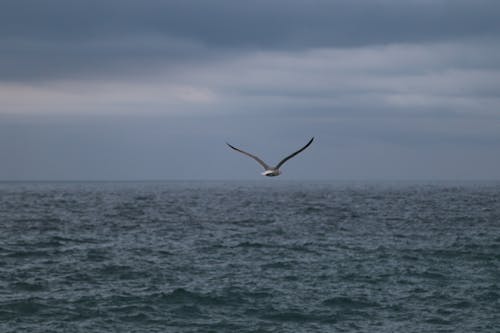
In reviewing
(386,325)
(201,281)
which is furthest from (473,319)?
(201,281)

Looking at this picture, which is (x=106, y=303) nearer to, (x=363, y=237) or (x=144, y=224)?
(x=363, y=237)

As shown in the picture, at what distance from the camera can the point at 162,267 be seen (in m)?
42.6

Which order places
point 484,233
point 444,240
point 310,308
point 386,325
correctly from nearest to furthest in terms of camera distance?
point 386,325, point 310,308, point 444,240, point 484,233

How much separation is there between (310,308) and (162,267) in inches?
512

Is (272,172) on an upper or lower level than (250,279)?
upper

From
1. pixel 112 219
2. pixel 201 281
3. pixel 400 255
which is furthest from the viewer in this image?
pixel 112 219

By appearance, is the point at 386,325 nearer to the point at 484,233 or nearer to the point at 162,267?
the point at 162,267

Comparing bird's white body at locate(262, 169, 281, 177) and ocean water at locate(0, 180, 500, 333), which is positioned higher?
bird's white body at locate(262, 169, 281, 177)

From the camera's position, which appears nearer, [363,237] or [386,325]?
[386,325]

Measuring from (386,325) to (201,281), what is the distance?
1174cm

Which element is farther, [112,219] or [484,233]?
[112,219]

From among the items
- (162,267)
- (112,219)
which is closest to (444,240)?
(162,267)

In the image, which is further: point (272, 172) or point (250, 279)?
point (250, 279)

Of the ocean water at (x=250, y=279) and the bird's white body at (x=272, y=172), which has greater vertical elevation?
the bird's white body at (x=272, y=172)
